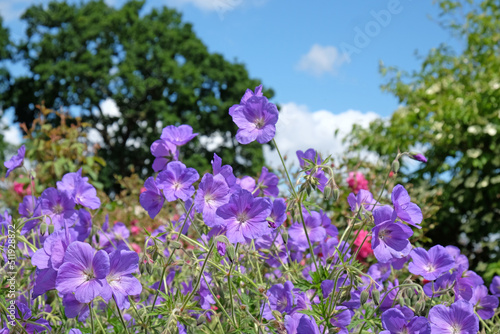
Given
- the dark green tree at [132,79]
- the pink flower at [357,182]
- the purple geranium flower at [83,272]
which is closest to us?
the purple geranium flower at [83,272]

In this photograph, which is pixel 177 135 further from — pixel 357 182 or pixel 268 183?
pixel 357 182

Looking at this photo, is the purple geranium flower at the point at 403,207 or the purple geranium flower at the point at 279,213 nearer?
the purple geranium flower at the point at 403,207

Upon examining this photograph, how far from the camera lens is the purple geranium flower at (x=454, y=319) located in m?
1.57

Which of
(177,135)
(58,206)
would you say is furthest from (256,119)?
(58,206)

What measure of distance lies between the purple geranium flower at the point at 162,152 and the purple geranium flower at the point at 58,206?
1.22ft

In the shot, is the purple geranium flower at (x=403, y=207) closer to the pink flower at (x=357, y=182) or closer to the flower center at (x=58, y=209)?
the flower center at (x=58, y=209)

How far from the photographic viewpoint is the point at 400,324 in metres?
1.55

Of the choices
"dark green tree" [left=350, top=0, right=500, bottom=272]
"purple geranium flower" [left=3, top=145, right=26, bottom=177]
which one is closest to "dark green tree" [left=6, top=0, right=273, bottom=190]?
"dark green tree" [left=350, top=0, right=500, bottom=272]

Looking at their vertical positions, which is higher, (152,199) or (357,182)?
(357,182)

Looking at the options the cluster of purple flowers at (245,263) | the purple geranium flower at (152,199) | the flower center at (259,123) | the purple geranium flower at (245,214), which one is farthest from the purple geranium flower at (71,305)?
the flower center at (259,123)

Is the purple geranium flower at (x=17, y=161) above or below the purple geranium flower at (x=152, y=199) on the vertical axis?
above

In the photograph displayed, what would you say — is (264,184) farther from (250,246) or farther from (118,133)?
(118,133)

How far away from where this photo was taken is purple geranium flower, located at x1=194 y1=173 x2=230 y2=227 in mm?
1600

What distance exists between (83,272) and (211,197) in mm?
439
